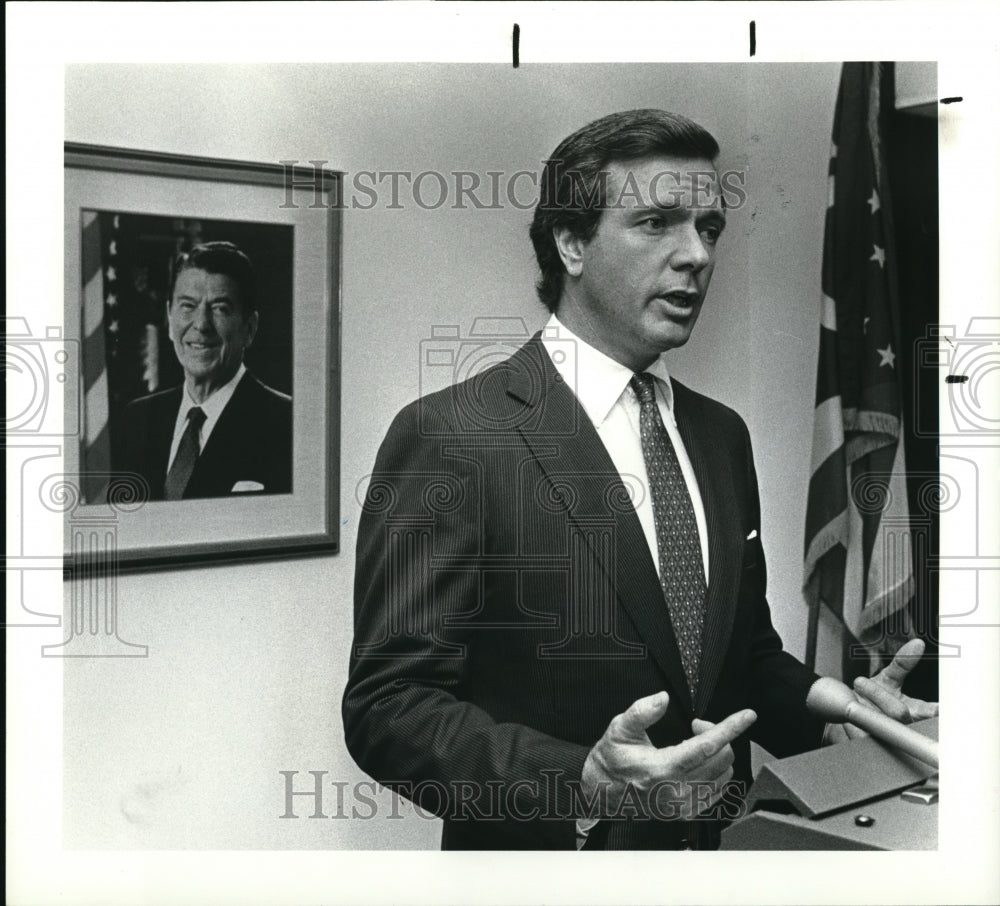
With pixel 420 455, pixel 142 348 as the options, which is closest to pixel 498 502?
pixel 420 455

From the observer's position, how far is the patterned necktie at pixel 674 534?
1.64 metres

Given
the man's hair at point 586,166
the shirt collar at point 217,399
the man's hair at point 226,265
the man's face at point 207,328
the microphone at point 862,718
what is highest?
the man's hair at point 586,166

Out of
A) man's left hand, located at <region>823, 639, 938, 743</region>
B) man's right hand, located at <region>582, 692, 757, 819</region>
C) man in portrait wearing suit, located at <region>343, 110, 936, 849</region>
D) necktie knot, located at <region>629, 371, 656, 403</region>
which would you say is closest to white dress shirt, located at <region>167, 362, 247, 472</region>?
man in portrait wearing suit, located at <region>343, 110, 936, 849</region>

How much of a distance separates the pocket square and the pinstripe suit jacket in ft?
0.55

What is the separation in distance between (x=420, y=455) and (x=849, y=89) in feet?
2.81

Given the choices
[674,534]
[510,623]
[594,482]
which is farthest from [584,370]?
[510,623]

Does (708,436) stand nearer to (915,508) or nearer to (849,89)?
(915,508)

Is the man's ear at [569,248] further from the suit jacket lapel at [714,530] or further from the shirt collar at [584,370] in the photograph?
the suit jacket lapel at [714,530]

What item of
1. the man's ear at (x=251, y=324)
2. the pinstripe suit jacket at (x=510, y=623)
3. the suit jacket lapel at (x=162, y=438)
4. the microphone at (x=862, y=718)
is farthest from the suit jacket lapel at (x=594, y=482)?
the suit jacket lapel at (x=162, y=438)

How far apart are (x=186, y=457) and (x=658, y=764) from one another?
82 centimetres

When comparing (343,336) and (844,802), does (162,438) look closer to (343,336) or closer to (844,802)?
(343,336)

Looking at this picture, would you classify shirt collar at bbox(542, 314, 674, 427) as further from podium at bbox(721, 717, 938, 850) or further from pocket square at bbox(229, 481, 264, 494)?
podium at bbox(721, 717, 938, 850)

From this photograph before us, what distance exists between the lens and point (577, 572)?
1.64 meters

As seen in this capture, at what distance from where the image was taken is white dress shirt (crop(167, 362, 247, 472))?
1647 mm
